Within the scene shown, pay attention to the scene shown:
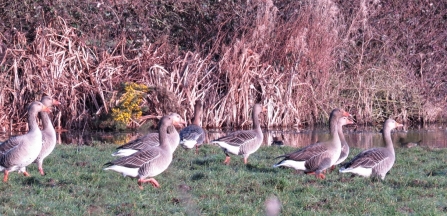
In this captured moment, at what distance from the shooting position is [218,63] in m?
24.7

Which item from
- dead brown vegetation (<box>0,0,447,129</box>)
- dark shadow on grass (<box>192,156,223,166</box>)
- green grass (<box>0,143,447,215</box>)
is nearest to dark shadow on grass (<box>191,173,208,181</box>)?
green grass (<box>0,143,447,215</box>)

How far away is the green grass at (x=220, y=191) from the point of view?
377 inches

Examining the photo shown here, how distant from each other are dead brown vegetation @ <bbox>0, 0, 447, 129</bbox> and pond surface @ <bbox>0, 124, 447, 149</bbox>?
1.14m

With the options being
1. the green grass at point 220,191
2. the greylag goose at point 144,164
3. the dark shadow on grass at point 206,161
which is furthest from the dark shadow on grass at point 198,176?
the dark shadow on grass at point 206,161

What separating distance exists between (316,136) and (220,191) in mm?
11987

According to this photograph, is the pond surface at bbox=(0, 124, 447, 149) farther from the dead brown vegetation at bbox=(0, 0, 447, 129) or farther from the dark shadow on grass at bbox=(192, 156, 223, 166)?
the dark shadow on grass at bbox=(192, 156, 223, 166)

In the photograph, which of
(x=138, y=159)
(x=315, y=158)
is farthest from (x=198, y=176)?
(x=315, y=158)

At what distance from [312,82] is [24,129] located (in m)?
9.33

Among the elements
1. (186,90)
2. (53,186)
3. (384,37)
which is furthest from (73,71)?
(53,186)

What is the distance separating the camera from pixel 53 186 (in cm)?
1117

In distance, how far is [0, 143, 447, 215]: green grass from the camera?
9.59 meters

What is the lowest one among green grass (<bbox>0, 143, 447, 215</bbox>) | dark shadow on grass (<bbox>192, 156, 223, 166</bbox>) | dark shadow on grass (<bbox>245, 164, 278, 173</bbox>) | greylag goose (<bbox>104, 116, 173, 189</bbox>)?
green grass (<bbox>0, 143, 447, 215</bbox>)

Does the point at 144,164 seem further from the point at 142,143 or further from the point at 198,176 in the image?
the point at 142,143

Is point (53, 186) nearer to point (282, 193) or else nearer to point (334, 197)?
point (282, 193)
